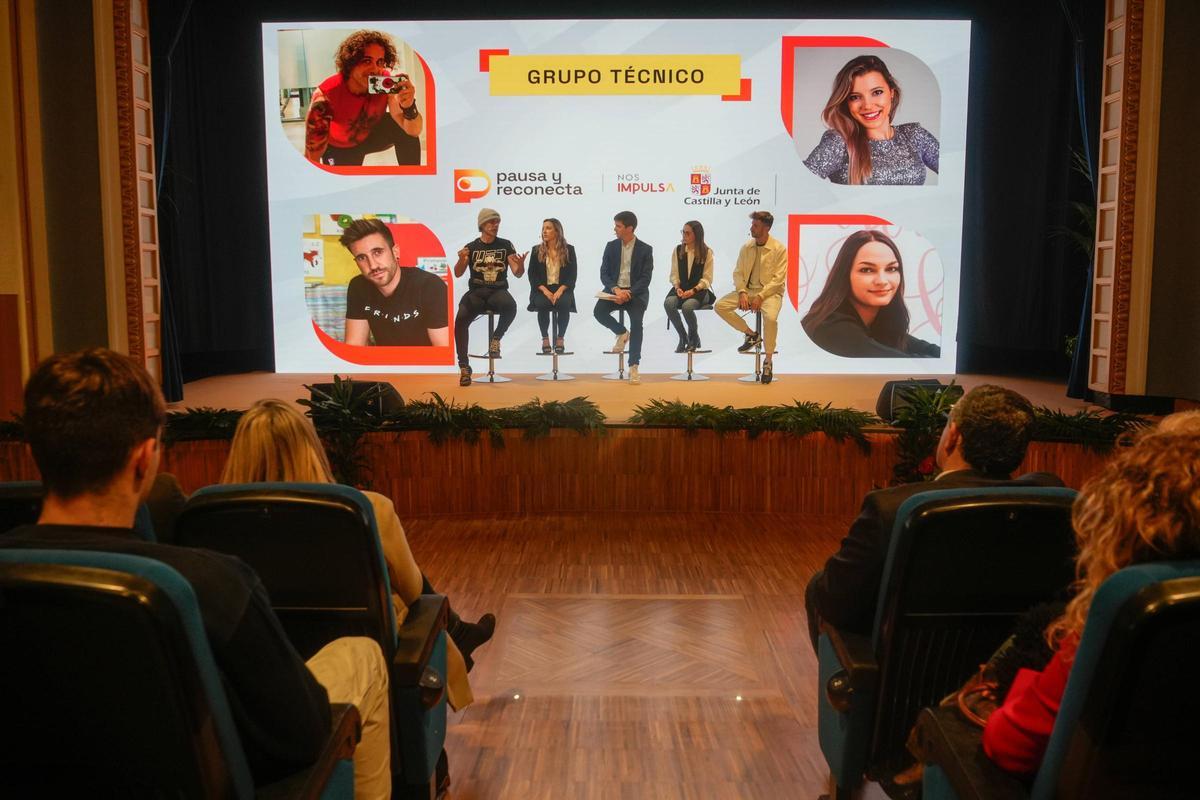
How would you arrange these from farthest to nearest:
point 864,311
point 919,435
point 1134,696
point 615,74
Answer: point 864,311, point 615,74, point 919,435, point 1134,696

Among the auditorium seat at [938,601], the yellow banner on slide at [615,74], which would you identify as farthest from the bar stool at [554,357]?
the auditorium seat at [938,601]

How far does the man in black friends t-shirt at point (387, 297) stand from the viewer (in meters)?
8.41

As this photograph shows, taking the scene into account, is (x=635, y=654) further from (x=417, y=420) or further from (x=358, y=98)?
(x=358, y=98)

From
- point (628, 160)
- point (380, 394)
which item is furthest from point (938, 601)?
point (628, 160)

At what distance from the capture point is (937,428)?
503 cm

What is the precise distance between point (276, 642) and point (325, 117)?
7.70 m

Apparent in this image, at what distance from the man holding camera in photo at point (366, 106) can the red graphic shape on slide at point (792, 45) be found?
114 inches

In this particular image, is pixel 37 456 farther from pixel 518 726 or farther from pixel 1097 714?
pixel 518 726

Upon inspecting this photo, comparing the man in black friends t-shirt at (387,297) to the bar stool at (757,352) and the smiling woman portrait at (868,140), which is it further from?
the smiling woman portrait at (868,140)

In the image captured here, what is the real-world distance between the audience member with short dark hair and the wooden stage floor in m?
5.06

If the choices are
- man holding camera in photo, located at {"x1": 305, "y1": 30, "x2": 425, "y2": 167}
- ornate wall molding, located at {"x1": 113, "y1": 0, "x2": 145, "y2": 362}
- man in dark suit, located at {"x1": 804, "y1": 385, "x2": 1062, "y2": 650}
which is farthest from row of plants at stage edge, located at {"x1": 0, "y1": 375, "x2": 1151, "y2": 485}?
man holding camera in photo, located at {"x1": 305, "y1": 30, "x2": 425, "y2": 167}

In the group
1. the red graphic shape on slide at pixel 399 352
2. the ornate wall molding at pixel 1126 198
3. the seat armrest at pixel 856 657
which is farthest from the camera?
the red graphic shape on slide at pixel 399 352

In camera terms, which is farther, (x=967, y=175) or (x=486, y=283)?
(x=967, y=175)

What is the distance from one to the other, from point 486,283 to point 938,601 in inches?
252
